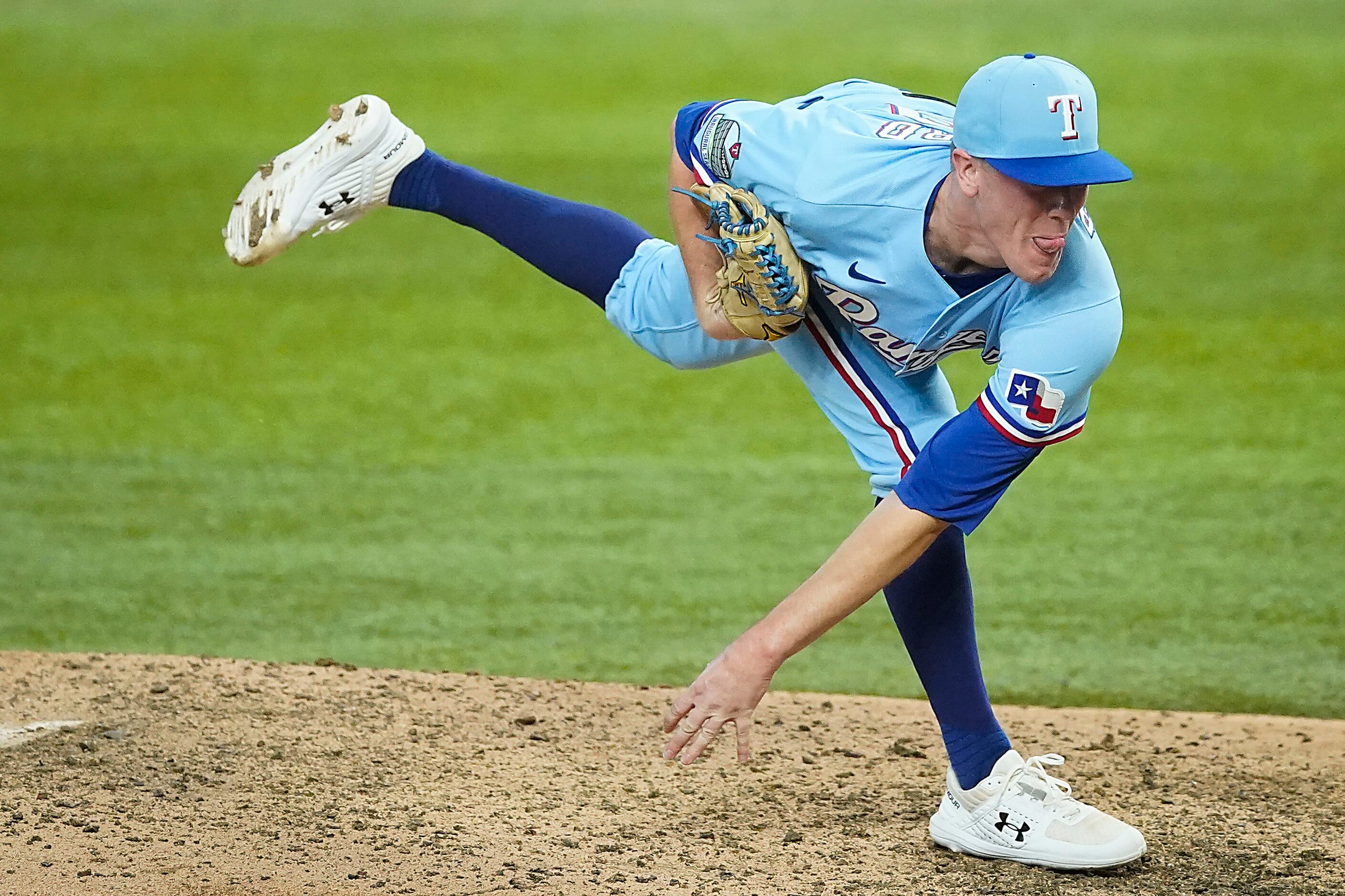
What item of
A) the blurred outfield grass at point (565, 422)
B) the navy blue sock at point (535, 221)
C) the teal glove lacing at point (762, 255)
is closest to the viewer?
the teal glove lacing at point (762, 255)

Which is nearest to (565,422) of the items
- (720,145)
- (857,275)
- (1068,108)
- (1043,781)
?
(720,145)

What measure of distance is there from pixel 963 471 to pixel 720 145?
888 mm

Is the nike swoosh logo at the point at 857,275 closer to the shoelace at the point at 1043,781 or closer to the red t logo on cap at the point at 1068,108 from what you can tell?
the red t logo on cap at the point at 1068,108

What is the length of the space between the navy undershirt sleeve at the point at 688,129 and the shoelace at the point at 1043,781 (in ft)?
4.49

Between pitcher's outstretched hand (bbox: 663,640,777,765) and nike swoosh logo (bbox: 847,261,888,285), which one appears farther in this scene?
nike swoosh logo (bbox: 847,261,888,285)

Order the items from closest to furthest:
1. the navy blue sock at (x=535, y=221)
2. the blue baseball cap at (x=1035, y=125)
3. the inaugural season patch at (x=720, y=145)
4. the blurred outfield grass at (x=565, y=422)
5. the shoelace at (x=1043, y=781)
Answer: the blue baseball cap at (x=1035, y=125) < the inaugural season patch at (x=720, y=145) < the shoelace at (x=1043, y=781) < the navy blue sock at (x=535, y=221) < the blurred outfield grass at (x=565, y=422)

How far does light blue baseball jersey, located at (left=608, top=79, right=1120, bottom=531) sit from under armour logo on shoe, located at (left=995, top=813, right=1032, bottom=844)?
70 centimetres

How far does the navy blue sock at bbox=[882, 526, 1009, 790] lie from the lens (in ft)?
10.4

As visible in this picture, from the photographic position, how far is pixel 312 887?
303cm

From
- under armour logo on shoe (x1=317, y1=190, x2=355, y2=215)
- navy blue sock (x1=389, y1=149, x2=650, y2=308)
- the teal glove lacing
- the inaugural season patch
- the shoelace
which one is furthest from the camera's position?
under armour logo on shoe (x1=317, y1=190, x2=355, y2=215)

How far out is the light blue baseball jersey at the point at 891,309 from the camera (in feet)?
8.78

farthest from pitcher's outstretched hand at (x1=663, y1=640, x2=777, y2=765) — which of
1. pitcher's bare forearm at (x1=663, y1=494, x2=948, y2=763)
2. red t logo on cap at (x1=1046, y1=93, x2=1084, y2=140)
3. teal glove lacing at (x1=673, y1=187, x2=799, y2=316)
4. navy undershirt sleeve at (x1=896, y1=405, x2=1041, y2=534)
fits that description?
red t logo on cap at (x1=1046, y1=93, x2=1084, y2=140)

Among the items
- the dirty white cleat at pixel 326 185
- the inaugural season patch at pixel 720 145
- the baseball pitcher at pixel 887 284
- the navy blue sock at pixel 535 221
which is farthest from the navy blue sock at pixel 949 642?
the dirty white cleat at pixel 326 185

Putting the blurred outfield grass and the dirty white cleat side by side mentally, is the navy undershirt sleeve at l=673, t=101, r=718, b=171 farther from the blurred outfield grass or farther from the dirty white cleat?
the blurred outfield grass
